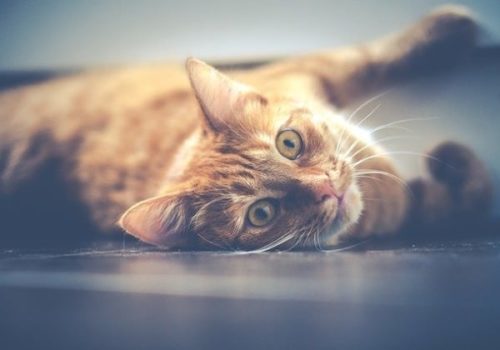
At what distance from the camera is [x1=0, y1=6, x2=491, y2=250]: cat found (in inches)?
39.6

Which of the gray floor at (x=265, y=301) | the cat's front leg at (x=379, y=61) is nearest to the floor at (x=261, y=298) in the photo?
the gray floor at (x=265, y=301)

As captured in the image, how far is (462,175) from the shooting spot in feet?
3.85

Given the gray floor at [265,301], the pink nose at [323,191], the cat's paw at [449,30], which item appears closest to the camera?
the gray floor at [265,301]

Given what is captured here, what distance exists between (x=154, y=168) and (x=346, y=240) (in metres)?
0.53

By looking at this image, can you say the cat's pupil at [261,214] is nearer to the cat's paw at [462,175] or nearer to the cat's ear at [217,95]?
the cat's ear at [217,95]

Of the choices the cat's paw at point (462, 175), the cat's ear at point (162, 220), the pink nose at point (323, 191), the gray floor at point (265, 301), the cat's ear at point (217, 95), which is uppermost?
the cat's ear at point (217, 95)

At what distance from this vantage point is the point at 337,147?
1.07 m

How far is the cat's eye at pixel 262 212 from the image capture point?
1000 millimetres

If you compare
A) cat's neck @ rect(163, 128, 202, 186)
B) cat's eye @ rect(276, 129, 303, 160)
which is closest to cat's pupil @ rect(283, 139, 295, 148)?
cat's eye @ rect(276, 129, 303, 160)

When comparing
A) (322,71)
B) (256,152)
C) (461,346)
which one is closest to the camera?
(461,346)

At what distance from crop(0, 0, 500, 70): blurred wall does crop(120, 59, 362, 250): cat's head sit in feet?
1.08

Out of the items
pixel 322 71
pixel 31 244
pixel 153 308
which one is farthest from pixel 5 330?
pixel 322 71

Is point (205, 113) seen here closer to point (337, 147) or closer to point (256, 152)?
point (256, 152)

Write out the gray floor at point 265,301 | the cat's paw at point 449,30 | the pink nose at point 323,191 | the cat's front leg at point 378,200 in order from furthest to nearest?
the cat's paw at point 449,30 → the cat's front leg at point 378,200 → the pink nose at point 323,191 → the gray floor at point 265,301
